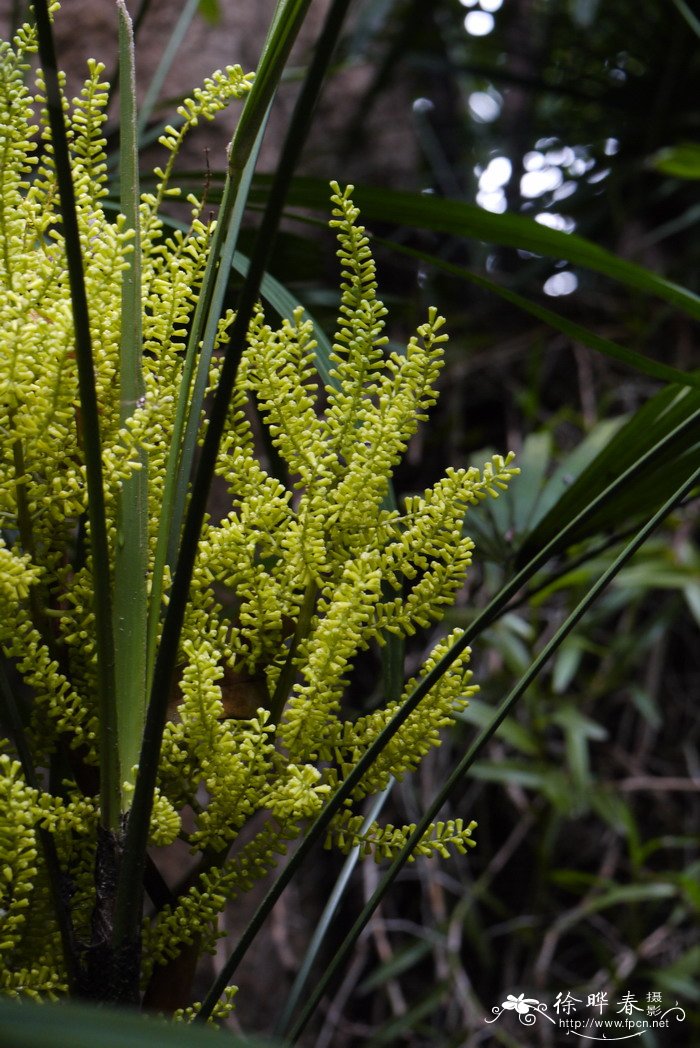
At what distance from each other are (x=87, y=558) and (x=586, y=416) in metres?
1.18

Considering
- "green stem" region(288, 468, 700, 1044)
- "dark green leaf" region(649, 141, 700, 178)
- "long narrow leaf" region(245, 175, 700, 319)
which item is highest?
"dark green leaf" region(649, 141, 700, 178)

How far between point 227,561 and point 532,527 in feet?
1.29

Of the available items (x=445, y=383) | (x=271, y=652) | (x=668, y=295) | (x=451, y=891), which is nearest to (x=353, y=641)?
(x=271, y=652)

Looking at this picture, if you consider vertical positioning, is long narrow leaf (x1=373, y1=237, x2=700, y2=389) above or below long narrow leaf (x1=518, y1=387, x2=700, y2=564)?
above

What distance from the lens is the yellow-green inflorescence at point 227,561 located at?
0.29 m

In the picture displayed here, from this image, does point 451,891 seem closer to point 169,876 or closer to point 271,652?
point 169,876

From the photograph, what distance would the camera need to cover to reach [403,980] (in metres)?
1.21

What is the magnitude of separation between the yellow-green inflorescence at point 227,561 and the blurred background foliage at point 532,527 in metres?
0.20

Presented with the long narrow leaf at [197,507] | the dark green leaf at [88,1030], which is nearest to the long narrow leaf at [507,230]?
the long narrow leaf at [197,507]

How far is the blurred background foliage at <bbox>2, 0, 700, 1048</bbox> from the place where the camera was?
105 cm

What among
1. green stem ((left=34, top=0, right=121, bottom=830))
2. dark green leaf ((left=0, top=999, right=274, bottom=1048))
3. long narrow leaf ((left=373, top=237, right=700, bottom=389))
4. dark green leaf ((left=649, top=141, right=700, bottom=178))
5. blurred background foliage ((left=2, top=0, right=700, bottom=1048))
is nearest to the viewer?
dark green leaf ((left=0, top=999, right=274, bottom=1048))

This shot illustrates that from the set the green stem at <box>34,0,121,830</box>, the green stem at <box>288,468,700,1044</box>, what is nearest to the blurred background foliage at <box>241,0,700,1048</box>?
the green stem at <box>288,468,700,1044</box>

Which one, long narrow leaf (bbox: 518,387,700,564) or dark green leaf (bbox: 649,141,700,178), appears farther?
dark green leaf (bbox: 649,141,700,178)

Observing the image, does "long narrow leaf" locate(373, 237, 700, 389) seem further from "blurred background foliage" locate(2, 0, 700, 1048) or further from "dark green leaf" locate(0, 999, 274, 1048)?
"dark green leaf" locate(0, 999, 274, 1048)
